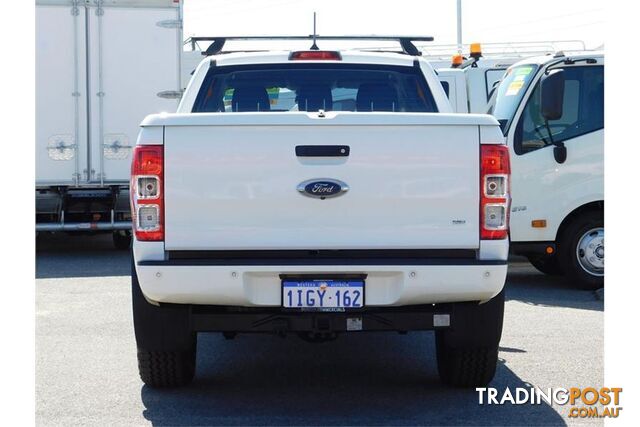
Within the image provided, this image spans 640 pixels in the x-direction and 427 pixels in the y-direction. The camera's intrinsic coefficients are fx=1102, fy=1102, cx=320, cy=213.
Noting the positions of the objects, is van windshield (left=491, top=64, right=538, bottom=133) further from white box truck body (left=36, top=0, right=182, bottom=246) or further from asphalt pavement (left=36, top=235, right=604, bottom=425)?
white box truck body (left=36, top=0, right=182, bottom=246)

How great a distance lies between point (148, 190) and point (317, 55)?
6.97 ft

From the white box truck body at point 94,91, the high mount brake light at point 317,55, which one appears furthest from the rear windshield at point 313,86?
the white box truck body at point 94,91

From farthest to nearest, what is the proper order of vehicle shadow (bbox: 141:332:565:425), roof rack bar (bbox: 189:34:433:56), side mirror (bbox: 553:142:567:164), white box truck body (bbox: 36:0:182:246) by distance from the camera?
white box truck body (bbox: 36:0:182:246)
side mirror (bbox: 553:142:567:164)
roof rack bar (bbox: 189:34:433:56)
vehicle shadow (bbox: 141:332:565:425)

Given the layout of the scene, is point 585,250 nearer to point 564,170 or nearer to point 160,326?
point 564,170

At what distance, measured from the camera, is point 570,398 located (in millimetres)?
6355

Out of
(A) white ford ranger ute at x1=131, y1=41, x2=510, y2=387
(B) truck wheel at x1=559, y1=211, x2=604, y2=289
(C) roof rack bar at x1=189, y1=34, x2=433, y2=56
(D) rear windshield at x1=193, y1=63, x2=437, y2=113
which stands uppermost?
(C) roof rack bar at x1=189, y1=34, x2=433, y2=56

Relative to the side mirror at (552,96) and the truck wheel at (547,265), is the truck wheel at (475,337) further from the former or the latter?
the truck wheel at (547,265)

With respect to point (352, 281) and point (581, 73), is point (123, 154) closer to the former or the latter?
point (581, 73)

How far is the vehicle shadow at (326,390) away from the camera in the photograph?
592cm

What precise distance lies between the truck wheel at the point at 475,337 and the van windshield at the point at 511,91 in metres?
5.12

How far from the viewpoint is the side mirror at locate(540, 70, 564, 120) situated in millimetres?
10148

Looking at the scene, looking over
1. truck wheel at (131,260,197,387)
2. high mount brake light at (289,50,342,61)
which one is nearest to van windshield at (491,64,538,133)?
high mount brake light at (289,50,342,61)

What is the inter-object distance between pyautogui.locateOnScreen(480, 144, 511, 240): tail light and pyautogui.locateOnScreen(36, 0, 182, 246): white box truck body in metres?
9.58

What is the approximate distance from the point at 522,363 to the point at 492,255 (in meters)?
1.93
